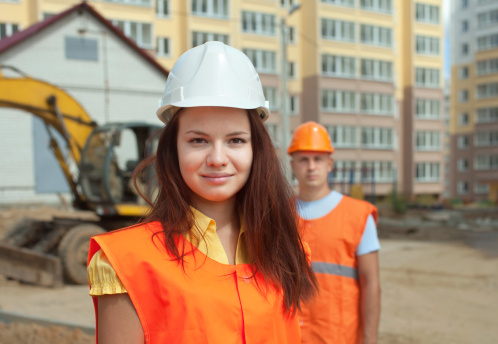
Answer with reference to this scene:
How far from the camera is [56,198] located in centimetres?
2350

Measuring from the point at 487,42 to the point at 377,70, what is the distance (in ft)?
73.4

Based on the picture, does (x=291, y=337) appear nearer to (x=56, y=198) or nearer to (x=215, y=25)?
(x=56, y=198)

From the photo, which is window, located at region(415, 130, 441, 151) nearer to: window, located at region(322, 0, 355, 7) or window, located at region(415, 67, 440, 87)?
window, located at region(415, 67, 440, 87)

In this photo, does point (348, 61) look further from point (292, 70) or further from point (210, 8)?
point (210, 8)

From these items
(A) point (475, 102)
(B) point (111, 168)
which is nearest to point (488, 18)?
(A) point (475, 102)

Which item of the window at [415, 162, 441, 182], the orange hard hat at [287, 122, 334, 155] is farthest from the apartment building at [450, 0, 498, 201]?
the orange hard hat at [287, 122, 334, 155]

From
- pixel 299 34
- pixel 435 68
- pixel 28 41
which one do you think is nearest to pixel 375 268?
pixel 28 41

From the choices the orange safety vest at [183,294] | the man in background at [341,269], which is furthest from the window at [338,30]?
the orange safety vest at [183,294]

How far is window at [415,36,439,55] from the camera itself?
159 feet

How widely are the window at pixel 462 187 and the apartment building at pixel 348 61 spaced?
1263 centimetres

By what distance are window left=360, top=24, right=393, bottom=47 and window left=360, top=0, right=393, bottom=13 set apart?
153 cm

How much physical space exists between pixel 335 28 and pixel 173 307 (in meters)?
44.1

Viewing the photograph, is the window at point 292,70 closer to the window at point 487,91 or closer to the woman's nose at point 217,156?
the window at point 487,91

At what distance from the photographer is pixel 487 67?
60.4 meters
